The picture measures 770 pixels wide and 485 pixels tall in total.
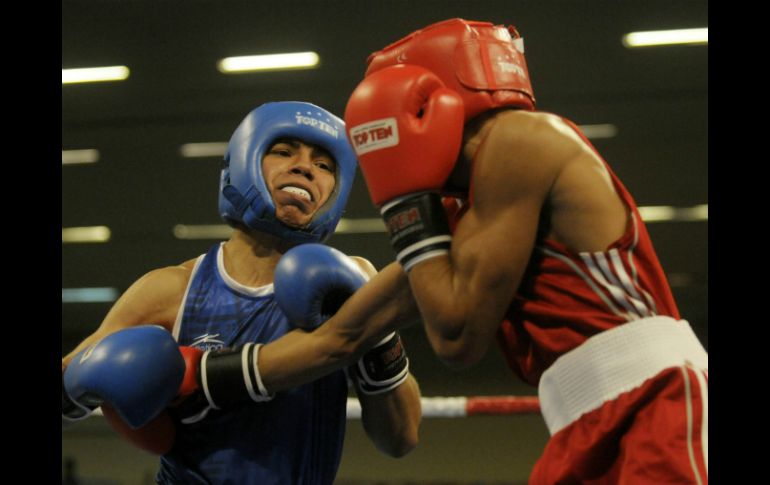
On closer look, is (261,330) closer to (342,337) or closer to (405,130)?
(342,337)

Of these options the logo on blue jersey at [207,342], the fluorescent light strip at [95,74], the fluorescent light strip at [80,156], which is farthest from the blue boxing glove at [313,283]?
the fluorescent light strip at [80,156]

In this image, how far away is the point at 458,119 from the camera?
1.42 m

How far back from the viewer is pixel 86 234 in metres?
8.33

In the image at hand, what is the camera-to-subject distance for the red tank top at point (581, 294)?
1.33 m

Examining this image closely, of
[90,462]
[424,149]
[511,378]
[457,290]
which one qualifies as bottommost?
[90,462]

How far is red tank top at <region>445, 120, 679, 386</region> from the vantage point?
1.33 meters

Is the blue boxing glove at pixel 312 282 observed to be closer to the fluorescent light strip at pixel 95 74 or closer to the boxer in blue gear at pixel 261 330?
the boxer in blue gear at pixel 261 330

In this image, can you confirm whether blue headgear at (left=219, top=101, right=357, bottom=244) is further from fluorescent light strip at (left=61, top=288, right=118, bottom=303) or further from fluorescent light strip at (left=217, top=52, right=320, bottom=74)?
fluorescent light strip at (left=61, top=288, right=118, bottom=303)

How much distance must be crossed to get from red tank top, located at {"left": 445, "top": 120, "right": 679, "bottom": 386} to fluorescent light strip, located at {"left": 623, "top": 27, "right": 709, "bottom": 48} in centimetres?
414

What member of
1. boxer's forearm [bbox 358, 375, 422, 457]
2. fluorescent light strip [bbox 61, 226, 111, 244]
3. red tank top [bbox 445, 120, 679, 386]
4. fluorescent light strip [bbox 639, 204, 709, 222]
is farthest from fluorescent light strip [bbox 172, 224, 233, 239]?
red tank top [bbox 445, 120, 679, 386]

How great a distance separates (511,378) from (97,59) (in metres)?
5.71

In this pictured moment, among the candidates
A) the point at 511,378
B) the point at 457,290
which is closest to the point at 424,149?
the point at 457,290

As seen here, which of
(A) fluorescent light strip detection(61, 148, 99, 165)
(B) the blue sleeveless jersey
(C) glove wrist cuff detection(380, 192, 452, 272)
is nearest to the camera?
(C) glove wrist cuff detection(380, 192, 452, 272)
